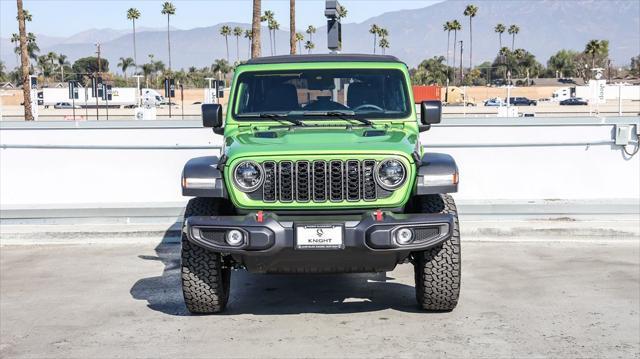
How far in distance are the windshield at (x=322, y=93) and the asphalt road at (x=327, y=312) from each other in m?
1.67

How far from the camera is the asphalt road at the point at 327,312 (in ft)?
22.4

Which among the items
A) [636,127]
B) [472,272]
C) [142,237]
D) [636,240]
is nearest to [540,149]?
[636,127]

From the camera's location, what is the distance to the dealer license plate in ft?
23.1

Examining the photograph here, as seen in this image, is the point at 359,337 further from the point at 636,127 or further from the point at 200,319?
the point at 636,127

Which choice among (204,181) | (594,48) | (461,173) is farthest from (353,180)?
(594,48)

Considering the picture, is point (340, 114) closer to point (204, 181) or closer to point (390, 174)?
point (390, 174)

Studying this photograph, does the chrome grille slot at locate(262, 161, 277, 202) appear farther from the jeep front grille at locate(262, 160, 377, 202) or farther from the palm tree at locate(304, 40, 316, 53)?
the palm tree at locate(304, 40, 316, 53)

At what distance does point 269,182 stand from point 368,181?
0.75 metres

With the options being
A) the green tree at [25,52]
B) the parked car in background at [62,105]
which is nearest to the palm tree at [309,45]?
the parked car in background at [62,105]

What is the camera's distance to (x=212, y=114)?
330 inches

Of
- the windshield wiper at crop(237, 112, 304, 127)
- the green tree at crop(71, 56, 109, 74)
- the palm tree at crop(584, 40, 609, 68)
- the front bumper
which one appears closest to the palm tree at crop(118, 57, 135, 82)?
the green tree at crop(71, 56, 109, 74)

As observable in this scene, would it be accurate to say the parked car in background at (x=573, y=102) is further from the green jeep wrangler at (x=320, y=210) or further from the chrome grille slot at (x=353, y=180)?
the chrome grille slot at (x=353, y=180)

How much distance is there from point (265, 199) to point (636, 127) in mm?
7495

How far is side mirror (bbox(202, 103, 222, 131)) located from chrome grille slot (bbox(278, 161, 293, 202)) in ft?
4.55
